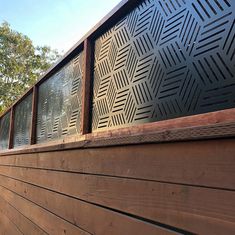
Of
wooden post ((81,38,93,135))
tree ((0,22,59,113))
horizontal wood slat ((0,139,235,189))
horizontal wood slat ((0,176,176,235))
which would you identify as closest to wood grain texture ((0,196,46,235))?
horizontal wood slat ((0,176,176,235))

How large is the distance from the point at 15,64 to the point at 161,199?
19631 mm

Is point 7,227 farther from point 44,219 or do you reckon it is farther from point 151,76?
point 151,76

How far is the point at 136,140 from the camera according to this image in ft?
4.75

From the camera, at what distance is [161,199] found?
127 centimetres

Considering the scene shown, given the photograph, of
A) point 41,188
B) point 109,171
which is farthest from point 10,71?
point 109,171

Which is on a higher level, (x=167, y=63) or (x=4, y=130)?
(x=4, y=130)

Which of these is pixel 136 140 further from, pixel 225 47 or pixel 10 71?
pixel 10 71

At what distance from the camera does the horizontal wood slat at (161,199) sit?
102cm

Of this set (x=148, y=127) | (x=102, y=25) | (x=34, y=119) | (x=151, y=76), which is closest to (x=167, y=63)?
(x=151, y=76)

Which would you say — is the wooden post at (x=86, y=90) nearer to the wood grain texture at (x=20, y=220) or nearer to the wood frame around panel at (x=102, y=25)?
the wood frame around panel at (x=102, y=25)

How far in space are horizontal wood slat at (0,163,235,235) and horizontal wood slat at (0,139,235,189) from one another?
0.08 ft

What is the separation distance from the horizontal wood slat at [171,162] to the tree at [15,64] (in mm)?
17965

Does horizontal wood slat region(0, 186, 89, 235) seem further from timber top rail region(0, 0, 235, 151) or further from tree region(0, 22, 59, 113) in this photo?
tree region(0, 22, 59, 113)

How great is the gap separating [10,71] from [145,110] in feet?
62.6
